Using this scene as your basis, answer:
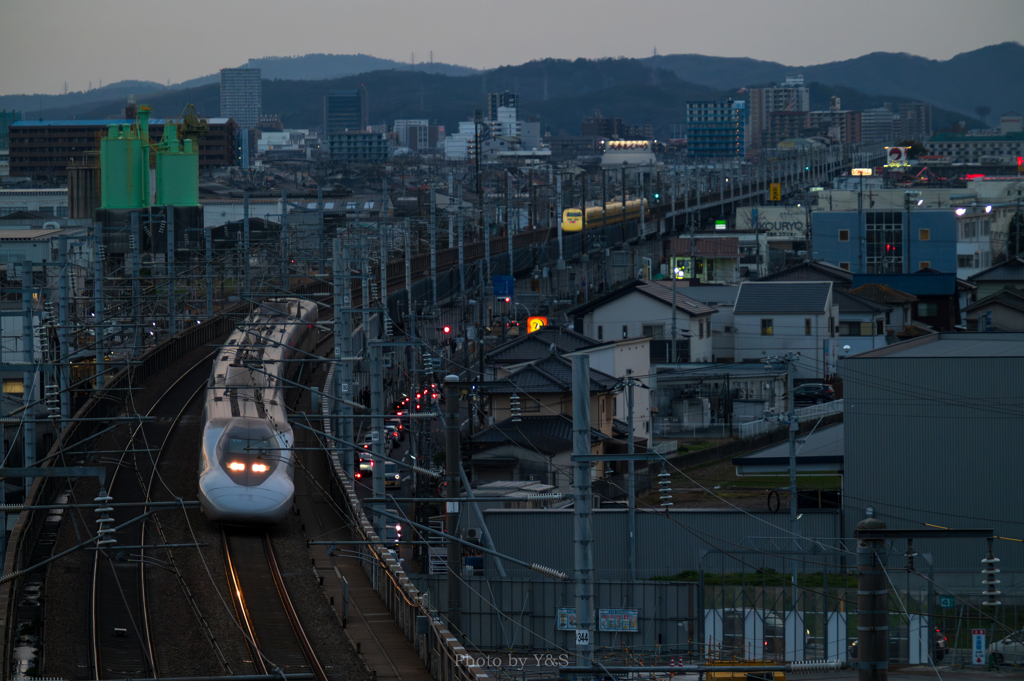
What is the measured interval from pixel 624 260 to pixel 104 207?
20.1 meters

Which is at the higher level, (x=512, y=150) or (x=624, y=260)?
(x=512, y=150)

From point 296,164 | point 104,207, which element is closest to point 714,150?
point 296,164

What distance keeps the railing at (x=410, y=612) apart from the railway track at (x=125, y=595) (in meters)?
1.96

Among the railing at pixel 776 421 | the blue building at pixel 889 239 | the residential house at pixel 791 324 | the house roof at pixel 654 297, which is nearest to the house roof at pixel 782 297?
the residential house at pixel 791 324

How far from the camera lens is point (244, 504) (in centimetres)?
1205

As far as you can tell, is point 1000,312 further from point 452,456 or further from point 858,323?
point 452,456

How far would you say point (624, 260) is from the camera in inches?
1887

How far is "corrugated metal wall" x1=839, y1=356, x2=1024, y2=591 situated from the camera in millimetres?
14406

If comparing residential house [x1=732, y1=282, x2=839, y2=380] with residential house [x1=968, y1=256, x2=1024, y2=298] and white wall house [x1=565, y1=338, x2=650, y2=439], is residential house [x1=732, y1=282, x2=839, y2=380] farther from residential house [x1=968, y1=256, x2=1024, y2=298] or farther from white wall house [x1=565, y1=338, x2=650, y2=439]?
residential house [x1=968, y1=256, x2=1024, y2=298]

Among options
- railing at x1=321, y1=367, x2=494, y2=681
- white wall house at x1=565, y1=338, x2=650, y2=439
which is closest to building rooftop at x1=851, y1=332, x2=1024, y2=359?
white wall house at x1=565, y1=338, x2=650, y2=439

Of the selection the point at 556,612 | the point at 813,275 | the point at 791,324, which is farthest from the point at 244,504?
the point at 813,275

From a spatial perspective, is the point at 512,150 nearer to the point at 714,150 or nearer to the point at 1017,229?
the point at 714,150

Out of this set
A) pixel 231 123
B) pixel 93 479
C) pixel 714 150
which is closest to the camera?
pixel 93 479

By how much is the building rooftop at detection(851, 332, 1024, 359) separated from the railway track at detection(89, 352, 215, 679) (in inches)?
360
